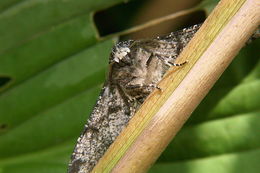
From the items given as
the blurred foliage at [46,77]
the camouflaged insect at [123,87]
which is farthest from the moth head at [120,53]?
the blurred foliage at [46,77]

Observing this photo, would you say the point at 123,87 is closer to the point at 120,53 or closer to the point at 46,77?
the point at 120,53

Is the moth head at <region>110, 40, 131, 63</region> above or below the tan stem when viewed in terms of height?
above

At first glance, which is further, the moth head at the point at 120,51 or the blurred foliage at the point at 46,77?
the blurred foliage at the point at 46,77

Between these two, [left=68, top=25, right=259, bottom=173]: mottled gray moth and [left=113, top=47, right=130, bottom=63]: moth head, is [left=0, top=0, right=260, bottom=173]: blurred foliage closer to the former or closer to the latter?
[left=68, top=25, right=259, bottom=173]: mottled gray moth

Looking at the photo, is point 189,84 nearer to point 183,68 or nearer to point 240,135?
point 183,68

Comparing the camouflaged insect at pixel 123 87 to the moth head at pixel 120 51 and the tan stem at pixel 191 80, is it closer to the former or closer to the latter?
the moth head at pixel 120 51

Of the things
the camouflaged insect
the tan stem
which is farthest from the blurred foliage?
the tan stem

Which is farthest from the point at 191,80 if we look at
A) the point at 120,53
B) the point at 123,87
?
the point at 123,87

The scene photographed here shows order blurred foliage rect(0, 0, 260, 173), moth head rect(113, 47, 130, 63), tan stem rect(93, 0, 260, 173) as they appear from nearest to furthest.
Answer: tan stem rect(93, 0, 260, 173)
moth head rect(113, 47, 130, 63)
blurred foliage rect(0, 0, 260, 173)
